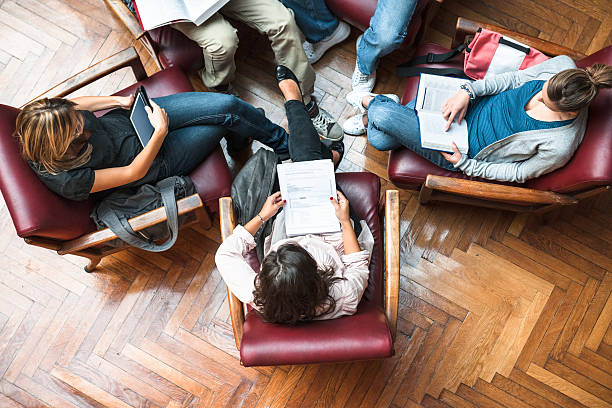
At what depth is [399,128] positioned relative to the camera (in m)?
2.02

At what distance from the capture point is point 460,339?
2.27 metres

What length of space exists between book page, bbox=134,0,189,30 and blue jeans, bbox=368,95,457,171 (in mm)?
1000

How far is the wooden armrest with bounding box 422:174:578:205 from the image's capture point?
1.80 metres

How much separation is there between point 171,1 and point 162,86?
1.24ft

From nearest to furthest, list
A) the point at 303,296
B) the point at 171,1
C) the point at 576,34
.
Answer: the point at 303,296 → the point at 171,1 → the point at 576,34

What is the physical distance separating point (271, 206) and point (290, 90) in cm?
66

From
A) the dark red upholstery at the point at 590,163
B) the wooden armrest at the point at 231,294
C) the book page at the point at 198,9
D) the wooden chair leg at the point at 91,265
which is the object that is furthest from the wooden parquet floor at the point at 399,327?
the book page at the point at 198,9

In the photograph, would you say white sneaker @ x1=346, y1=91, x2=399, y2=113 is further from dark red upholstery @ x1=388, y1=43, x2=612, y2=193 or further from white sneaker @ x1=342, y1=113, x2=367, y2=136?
dark red upholstery @ x1=388, y1=43, x2=612, y2=193

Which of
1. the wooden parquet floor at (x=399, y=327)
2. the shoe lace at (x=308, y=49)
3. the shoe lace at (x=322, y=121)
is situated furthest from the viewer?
the shoe lace at (x=308, y=49)

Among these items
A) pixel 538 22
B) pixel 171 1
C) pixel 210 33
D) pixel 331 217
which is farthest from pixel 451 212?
pixel 171 1

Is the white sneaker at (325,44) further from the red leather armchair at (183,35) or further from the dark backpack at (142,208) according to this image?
the dark backpack at (142,208)

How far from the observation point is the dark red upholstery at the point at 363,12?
7.44 ft

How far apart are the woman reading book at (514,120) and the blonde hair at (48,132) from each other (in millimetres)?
1280

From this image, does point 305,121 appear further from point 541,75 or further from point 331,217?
point 541,75
